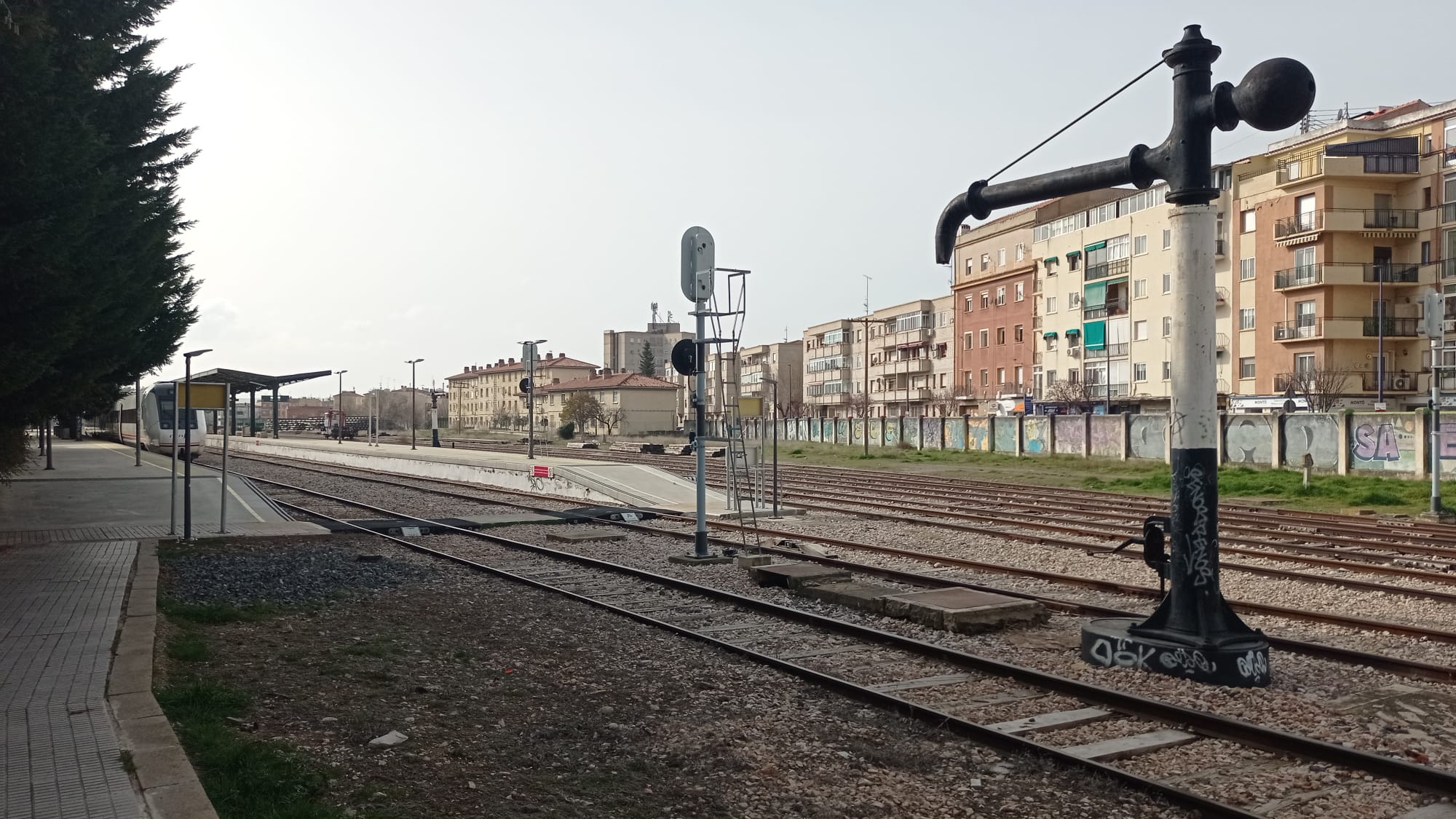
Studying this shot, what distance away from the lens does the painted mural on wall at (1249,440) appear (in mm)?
32156

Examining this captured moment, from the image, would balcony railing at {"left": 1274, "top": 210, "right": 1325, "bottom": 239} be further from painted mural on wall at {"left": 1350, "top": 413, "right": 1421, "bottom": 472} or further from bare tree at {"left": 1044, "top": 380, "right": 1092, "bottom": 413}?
painted mural on wall at {"left": 1350, "top": 413, "right": 1421, "bottom": 472}

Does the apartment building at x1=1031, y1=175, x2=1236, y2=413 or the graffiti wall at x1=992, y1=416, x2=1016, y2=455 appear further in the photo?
the apartment building at x1=1031, y1=175, x2=1236, y2=413

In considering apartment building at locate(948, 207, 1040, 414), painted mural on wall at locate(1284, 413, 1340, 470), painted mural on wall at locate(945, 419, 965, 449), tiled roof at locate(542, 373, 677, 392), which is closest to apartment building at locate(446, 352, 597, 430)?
tiled roof at locate(542, 373, 677, 392)

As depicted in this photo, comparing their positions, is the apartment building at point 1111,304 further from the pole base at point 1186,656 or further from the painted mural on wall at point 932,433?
the pole base at point 1186,656

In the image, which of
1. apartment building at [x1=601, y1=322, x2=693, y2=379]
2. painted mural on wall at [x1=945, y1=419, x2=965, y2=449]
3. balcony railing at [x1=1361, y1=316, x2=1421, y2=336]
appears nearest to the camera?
painted mural on wall at [x1=945, y1=419, x2=965, y2=449]

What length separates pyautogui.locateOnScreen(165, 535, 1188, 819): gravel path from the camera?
5.42 m

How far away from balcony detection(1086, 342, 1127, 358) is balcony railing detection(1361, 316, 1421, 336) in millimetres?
13230

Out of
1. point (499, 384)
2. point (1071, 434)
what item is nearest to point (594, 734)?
point (1071, 434)

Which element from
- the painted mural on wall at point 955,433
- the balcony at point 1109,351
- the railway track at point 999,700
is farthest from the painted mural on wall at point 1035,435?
the railway track at point 999,700

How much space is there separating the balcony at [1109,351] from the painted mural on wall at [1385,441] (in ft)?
109

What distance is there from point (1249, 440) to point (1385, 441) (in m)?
5.02

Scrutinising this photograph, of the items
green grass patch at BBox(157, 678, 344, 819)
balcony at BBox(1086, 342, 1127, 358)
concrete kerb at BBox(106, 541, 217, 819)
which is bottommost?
green grass patch at BBox(157, 678, 344, 819)

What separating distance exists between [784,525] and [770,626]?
919 centimetres

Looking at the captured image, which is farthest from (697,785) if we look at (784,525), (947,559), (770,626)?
(784,525)
